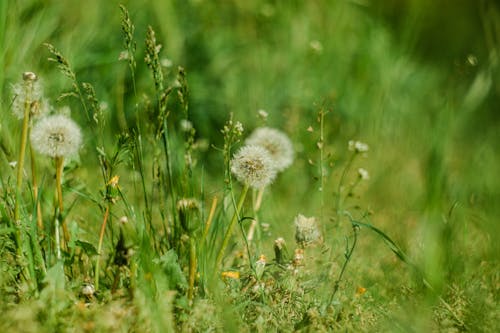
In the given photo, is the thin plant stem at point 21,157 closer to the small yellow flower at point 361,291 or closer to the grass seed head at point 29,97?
the grass seed head at point 29,97

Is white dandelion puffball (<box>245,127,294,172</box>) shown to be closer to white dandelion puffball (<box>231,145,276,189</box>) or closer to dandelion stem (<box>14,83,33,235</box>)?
white dandelion puffball (<box>231,145,276,189</box>)

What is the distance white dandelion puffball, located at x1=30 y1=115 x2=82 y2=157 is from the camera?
150 cm

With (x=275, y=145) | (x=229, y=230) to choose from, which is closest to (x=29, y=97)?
(x=229, y=230)

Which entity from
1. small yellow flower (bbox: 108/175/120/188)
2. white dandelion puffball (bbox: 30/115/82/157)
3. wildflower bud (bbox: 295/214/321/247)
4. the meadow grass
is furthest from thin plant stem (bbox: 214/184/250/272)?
white dandelion puffball (bbox: 30/115/82/157)

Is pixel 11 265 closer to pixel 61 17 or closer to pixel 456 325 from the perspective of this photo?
pixel 456 325

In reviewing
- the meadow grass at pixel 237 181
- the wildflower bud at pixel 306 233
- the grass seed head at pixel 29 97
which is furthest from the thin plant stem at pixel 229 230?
the grass seed head at pixel 29 97

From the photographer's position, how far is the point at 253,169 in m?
1.58

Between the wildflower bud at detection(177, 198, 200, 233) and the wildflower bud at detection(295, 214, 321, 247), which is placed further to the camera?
the wildflower bud at detection(295, 214, 321, 247)

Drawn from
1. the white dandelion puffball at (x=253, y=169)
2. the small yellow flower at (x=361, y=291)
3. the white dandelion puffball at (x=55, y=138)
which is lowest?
the small yellow flower at (x=361, y=291)

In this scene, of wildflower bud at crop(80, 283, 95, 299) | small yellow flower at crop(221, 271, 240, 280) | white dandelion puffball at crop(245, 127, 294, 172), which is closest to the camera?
wildflower bud at crop(80, 283, 95, 299)

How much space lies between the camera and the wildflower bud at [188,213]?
148 cm

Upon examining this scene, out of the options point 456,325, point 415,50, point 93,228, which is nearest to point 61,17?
point 93,228

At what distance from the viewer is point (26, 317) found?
4.01 feet

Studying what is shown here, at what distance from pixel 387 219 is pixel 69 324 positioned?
1.42m
